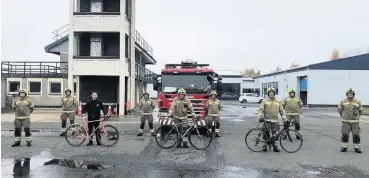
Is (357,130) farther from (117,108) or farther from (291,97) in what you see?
(117,108)

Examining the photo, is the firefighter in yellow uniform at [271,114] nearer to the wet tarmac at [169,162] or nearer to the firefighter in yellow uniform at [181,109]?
the wet tarmac at [169,162]

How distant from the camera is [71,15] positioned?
2622cm

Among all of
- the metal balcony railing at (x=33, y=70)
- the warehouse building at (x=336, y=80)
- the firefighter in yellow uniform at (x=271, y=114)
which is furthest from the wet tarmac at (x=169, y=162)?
the warehouse building at (x=336, y=80)

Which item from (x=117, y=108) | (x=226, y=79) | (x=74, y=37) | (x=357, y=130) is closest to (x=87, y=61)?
(x=74, y=37)

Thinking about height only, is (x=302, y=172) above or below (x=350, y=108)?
below

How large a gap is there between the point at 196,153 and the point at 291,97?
5.35 m

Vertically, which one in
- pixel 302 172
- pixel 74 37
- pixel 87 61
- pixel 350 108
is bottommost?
pixel 302 172

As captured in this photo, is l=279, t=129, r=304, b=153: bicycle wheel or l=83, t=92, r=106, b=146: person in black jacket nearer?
l=279, t=129, r=304, b=153: bicycle wheel

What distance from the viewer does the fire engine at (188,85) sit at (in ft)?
51.7

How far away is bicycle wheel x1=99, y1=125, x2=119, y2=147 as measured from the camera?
40.0ft

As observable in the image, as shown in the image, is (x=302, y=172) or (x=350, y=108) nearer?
(x=302, y=172)

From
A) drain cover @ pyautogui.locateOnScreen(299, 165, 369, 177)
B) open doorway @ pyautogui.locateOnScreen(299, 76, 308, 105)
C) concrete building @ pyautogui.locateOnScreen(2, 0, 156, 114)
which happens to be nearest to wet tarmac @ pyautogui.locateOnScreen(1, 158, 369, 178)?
drain cover @ pyautogui.locateOnScreen(299, 165, 369, 177)

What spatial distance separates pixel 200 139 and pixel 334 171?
14.0ft

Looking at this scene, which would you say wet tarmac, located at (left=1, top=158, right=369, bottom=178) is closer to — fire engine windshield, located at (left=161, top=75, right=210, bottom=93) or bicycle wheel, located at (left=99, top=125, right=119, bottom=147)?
bicycle wheel, located at (left=99, top=125, right=119, bottom=147)
